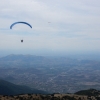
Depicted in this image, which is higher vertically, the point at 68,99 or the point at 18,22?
the point at 18,22

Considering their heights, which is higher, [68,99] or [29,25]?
[29,25]

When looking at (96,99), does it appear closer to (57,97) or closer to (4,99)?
(57,97)

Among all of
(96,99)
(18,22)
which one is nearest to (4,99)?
(18,22)

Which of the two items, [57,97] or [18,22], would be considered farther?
[57,97]

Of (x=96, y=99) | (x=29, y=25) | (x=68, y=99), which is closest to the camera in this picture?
(x=29, y=25)

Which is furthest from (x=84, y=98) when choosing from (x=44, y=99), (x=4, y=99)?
(x=4, y=99)

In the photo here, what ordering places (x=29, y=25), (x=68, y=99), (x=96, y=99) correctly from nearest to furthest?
1. (x=29, y=25)
2. (x=68, y=99)
3. (x=96, y=99)

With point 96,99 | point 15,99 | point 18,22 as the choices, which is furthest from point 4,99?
point 96,99

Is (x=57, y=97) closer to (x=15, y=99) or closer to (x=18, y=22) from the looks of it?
(x=15, y=99)
